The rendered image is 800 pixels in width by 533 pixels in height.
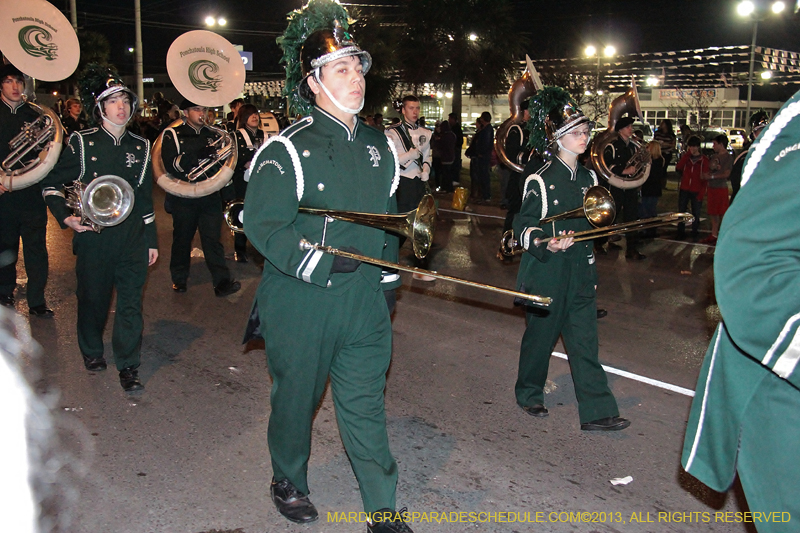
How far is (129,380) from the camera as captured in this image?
5438 mm

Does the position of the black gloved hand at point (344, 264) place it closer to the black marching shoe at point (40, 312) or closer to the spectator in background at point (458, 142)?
the black marching shoe at point (40, 312)

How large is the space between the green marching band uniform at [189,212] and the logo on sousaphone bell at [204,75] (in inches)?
10.4

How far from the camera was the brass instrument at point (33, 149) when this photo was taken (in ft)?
22.8

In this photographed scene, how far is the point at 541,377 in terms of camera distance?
514 cm

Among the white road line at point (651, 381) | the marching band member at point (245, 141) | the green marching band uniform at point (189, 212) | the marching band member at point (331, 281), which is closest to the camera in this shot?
the marching band member at point (331, 281)

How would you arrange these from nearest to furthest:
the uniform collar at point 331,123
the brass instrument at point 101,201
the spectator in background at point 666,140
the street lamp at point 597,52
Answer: the uniform collar at point 331,123 → the brass instrument at point 101,201 → the spectator in background at point 666,140 → the street lamp at point 597,52

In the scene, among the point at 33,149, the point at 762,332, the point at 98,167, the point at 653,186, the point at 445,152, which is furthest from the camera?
the point at 445,152

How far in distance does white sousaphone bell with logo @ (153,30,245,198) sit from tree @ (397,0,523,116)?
49.6 ft

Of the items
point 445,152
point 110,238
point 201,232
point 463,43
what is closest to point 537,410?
point 110,238

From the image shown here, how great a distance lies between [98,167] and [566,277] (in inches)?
142


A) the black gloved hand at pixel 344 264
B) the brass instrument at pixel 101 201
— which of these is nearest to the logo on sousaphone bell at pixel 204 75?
the brass instrument at pixel 101 201

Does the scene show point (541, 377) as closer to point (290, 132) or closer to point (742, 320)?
point (290, 132)

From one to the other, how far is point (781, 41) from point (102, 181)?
1137 inches

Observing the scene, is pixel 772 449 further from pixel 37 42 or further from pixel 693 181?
pixel 693 181
